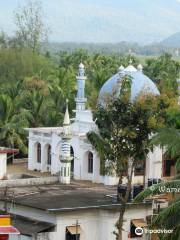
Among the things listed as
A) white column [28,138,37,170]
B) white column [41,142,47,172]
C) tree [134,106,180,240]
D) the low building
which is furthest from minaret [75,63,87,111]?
tree [134,106,180,240]

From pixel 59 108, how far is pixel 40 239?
21086mm

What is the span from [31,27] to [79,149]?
47.9 meters

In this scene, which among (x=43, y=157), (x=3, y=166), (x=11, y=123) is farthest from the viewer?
(x=11, y=123)

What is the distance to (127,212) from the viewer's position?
106 ft

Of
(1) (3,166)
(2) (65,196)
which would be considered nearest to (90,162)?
(1) (3,166)

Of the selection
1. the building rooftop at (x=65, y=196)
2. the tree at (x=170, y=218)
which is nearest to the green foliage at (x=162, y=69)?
the building rooftop at (x=65, y=196)

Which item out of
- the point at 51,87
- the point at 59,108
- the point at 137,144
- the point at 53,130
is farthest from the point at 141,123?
the point at 51,87

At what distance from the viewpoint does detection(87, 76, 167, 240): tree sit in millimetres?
30506

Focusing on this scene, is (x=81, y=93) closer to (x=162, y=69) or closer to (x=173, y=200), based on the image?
(x=173, y=200)

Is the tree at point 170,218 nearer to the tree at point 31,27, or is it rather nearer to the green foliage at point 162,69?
the green foliage at point 162,69

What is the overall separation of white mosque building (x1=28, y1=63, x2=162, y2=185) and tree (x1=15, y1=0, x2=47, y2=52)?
42158 mm

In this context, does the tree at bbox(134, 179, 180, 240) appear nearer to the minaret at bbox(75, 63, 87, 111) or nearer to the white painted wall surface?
the white painted wall surface

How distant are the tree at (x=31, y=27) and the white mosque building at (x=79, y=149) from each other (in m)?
42.2

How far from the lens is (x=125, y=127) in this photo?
1206 inches
